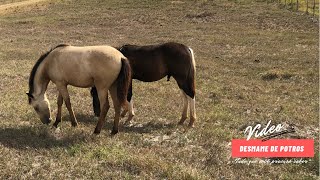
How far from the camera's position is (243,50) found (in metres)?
27.0

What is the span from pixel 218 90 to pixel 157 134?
636 centimetres

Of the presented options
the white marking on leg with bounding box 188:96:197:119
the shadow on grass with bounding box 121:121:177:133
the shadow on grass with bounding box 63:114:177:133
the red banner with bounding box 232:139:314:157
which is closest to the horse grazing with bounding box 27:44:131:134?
the shadow on grass with bounding box 63:114:177:133

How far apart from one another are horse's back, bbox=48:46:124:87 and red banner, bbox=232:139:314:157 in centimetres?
360

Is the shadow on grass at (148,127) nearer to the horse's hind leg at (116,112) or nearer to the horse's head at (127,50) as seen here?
the horse's hind leg at (116,112)

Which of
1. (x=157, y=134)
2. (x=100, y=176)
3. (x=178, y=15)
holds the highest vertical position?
(x=100, y=176)

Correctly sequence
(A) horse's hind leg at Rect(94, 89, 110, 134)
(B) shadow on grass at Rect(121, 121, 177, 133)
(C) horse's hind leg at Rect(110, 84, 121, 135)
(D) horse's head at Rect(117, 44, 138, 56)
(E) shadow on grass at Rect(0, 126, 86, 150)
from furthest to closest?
(D) horse's head at Rect(117, 44, 138, 56) → (B) shadow on grass at Rect(121, 121, 177, 133) → (C) horse's hind leg at Rect(110, 84, 121, 135) → (A) horse's hind leg at Rect(94, 89, 110, 134) → (E) shadow on grass at Rect(0, 126, 86, 150)

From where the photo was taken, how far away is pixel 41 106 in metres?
10.5

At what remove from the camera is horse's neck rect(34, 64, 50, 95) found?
33.7 ft

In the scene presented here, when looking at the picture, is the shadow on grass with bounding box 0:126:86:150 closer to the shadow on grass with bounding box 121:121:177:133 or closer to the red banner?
the shadow on grass with bounding box 121:121:177:133

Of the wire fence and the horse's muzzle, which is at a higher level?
the horse's muzzle

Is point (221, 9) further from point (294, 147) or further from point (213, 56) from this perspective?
point (294, 147)

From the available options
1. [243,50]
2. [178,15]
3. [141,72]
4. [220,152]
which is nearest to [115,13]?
[178,15]

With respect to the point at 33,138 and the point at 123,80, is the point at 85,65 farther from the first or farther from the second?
the point at 33,138

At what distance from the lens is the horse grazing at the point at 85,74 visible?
952cm
